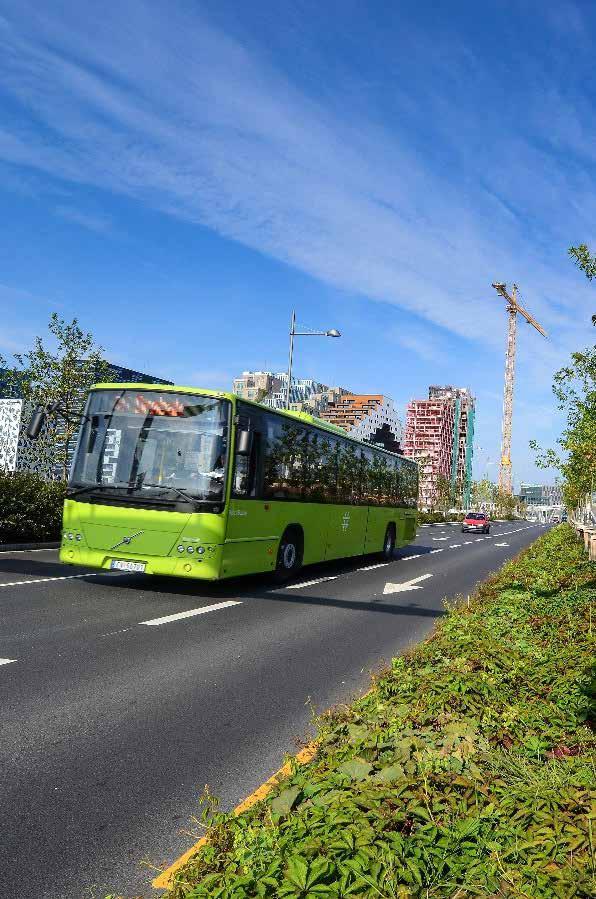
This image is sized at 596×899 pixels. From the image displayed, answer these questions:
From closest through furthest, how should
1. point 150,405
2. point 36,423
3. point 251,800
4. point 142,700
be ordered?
point 251,800, point 142,700, point 36,423, point 150,405

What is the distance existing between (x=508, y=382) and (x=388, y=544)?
121 m

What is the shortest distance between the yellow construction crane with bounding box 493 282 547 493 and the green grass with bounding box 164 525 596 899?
432 feet

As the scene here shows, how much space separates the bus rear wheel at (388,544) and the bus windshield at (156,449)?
11035mm

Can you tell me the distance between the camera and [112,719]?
5.27 meters

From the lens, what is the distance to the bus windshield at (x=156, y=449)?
10.8 m

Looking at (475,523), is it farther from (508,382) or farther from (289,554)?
(508,382)

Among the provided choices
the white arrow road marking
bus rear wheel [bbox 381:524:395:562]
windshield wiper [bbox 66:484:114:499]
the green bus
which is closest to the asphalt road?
the green bus

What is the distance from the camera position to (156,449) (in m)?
10.9

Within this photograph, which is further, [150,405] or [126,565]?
[150,405]

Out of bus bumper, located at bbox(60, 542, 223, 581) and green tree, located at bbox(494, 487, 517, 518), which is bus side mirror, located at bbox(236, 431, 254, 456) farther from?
green tree, located at bbox(494, 487, 517, 518)

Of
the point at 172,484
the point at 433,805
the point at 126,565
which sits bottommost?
the point at 433,805

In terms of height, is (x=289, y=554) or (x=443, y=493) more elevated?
(x=443, y=493)

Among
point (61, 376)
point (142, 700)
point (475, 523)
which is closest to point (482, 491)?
point (475, 523)

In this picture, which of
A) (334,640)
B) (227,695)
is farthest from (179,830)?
(334,640)
